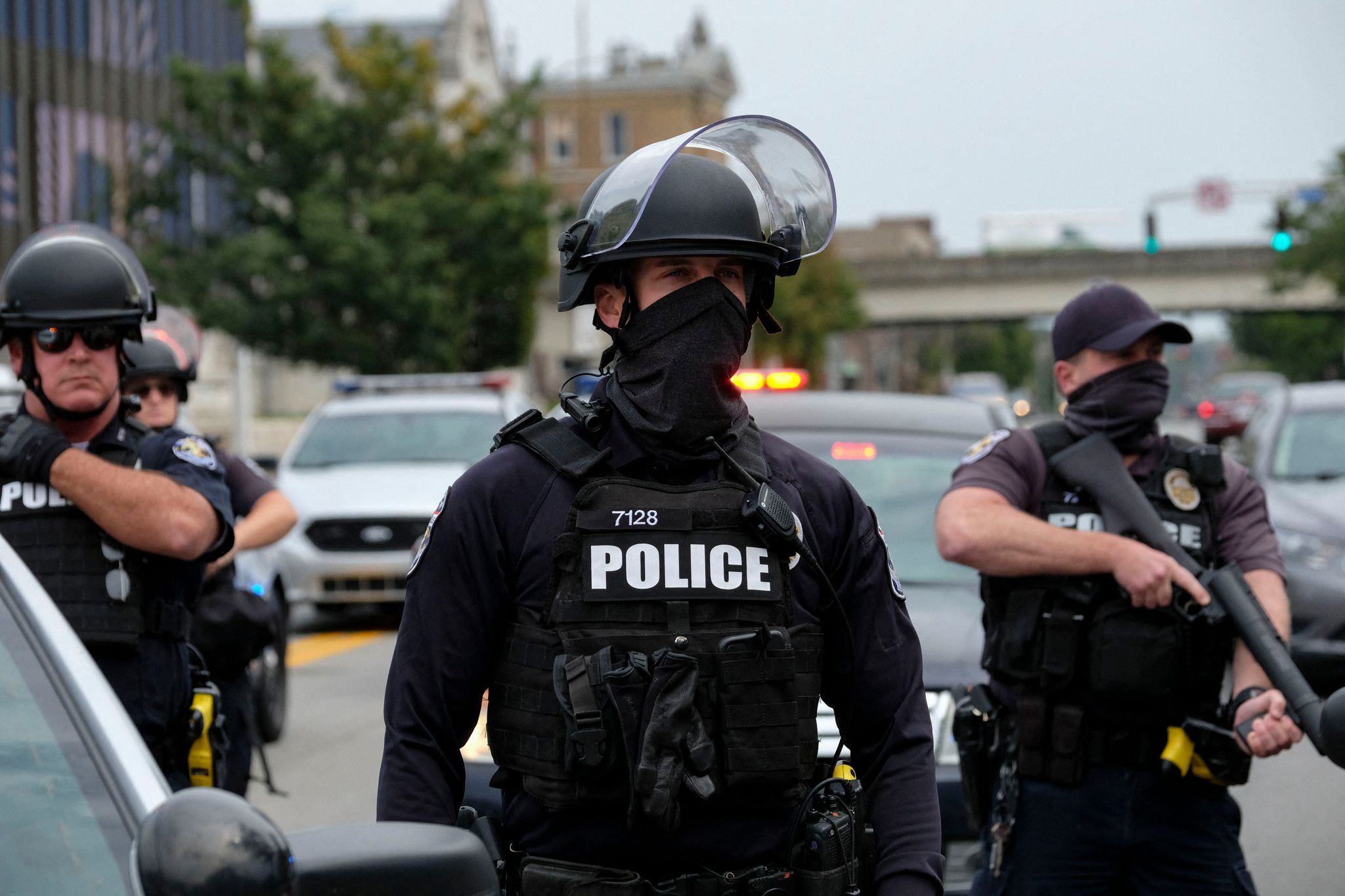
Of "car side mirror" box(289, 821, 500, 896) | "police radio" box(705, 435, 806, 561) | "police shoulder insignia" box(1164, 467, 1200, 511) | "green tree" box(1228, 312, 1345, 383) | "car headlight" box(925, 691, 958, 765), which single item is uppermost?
"police radio" box(705, 435, 806, 561)

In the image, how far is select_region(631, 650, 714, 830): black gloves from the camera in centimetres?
235

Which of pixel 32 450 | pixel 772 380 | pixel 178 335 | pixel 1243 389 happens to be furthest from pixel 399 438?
pixel 1243 389

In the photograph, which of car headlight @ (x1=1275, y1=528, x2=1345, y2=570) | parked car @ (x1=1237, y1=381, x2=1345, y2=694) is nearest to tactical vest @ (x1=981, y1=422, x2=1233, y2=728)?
parked car @ (x1=1237, y1=381, x2=1345, y2=694)

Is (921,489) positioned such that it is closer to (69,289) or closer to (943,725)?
(943,725)

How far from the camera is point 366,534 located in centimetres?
1282

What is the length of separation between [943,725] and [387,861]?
3662 mm

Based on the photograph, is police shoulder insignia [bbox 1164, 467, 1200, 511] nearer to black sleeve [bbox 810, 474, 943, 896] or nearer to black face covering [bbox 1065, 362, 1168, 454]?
black face covering [bbox 1065, 362, 1168, 454]

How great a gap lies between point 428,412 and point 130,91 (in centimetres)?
2593

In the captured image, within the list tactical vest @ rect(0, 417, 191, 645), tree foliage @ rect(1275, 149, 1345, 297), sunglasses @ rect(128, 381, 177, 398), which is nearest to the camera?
tactical vest @ rect(0, 417, 191, 645)

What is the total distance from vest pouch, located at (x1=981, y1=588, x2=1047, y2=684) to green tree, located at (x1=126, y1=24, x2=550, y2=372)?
2488cm

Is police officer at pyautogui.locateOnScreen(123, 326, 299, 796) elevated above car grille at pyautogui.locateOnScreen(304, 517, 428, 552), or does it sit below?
above

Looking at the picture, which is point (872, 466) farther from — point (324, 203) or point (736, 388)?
point (324, 203)

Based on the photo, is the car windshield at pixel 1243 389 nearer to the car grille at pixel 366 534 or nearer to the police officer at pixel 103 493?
the car grille at pixel 366 534

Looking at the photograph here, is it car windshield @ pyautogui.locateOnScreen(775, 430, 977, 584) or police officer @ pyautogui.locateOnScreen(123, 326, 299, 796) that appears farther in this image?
car windshield @ pyautogui.locateOnScreen(775, 430, 977, 584)
